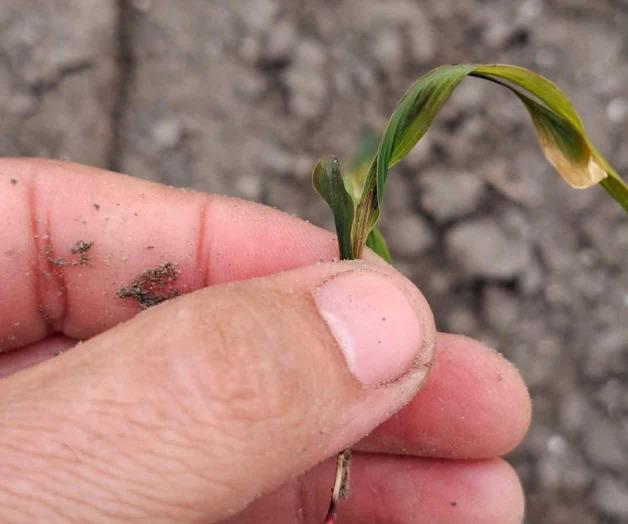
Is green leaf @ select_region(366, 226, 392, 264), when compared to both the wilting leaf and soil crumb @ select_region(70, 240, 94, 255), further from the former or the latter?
soil crumb @ select_region(70, 240, 94, 255)

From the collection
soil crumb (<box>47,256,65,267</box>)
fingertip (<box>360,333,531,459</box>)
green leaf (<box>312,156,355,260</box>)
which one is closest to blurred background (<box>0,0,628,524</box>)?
fingertip (<box>360,333,531,459</box>)

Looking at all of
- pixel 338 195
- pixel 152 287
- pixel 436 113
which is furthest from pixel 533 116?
pixel 152 287

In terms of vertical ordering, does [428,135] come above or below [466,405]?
above

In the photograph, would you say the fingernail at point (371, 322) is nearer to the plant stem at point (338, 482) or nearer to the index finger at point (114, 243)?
the plant stem at point (338, 482)

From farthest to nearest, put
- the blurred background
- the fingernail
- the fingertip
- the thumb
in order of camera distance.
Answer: the blurred background < the fingertip < the fingernail < the thumb

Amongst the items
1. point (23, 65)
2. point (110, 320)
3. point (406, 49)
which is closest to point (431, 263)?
A: point (406, 49)

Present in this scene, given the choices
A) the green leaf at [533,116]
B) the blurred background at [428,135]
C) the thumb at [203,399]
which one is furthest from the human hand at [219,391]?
the blurred background at [428,135]

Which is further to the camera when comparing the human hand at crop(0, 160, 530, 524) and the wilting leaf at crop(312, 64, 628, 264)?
the wilting leaf at crop(312, 64, 628, 264)

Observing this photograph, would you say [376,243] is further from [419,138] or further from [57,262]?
[57,262]
